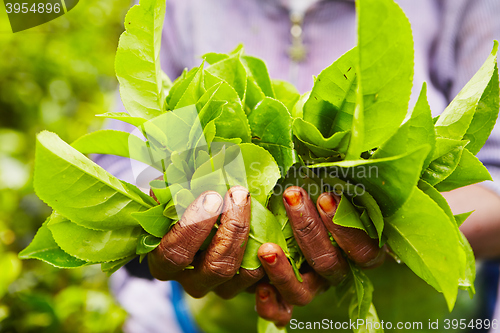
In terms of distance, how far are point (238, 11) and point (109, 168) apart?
0.39m

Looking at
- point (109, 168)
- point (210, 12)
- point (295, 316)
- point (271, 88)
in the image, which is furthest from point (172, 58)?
point (295, 316)

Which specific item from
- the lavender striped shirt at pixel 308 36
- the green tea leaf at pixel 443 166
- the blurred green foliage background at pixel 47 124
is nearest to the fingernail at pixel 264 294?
the green tea leaf at pixel 443 166

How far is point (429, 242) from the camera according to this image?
0.26 metres

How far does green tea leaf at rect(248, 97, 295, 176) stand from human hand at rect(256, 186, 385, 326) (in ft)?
0.10

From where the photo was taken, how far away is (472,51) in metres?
0.62

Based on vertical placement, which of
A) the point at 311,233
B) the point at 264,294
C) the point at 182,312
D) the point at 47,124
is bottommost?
the point at 182,312

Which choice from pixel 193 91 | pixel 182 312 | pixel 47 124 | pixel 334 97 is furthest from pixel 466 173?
pixel 47 124

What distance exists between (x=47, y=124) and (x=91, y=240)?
825mm

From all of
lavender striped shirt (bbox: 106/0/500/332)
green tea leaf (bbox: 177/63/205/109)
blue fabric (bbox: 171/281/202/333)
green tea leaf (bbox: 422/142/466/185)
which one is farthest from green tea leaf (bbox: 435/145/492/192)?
blue fabric (bbox: 171/281/202/333)

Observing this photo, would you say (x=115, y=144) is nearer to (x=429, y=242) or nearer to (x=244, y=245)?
(x=244, y=245)

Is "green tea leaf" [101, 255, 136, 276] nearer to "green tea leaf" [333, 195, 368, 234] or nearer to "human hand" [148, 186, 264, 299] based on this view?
"human hand" [148, 186, 264, 299]

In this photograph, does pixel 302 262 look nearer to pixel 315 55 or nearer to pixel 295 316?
pixel 295 316

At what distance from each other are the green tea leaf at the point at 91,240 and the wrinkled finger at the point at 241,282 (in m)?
0.11

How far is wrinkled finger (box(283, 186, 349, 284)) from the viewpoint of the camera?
32 cm
